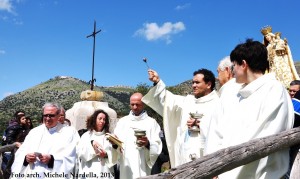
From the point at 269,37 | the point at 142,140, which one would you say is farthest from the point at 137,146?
the point at 269,37

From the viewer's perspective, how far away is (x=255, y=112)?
3.33m

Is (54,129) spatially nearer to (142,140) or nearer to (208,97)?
(142,140)

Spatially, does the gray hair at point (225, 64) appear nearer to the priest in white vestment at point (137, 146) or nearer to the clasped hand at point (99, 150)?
the priest in white vestment at point (137, 146)

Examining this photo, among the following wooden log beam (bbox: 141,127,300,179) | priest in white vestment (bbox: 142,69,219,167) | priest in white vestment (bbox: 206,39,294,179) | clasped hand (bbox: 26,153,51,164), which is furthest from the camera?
clasped hand (bbox: 26,153,51,164)

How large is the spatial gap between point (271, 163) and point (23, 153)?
13.1ft

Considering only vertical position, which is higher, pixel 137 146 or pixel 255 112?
pixel 137 146

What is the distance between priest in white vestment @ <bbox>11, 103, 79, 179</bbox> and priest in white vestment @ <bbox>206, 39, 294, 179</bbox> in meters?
2.99

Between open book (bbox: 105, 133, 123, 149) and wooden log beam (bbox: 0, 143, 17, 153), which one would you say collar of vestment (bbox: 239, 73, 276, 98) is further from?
wooden log beam (bbox: 0, 143, 17, 153)

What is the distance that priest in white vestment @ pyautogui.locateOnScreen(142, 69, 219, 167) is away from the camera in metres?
5.04

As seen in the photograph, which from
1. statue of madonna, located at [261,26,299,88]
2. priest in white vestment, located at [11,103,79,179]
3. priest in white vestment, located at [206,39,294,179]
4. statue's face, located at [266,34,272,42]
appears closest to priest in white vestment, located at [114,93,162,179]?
priest in white vestment, located at [11,103,79,179]

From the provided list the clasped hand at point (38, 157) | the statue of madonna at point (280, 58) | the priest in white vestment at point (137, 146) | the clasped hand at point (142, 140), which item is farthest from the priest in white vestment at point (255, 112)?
the statue of madonna at point (280, 58)

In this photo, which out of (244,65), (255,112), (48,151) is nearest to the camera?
(255,112)

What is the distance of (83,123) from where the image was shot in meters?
9.24

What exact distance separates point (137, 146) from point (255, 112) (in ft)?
10.4
